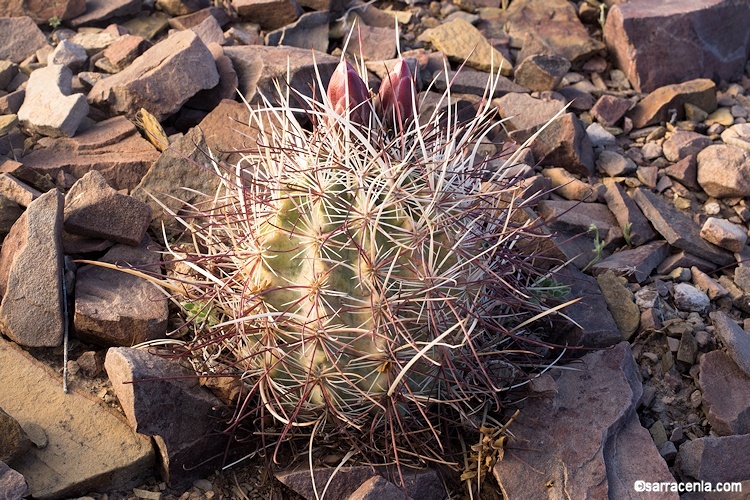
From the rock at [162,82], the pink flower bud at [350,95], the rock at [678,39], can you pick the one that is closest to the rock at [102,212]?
the rock at [162,82]

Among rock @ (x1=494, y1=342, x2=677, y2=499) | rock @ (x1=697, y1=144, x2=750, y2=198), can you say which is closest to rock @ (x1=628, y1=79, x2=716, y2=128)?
rock @ (x1=697, y1=144, x2=750, y2=198)

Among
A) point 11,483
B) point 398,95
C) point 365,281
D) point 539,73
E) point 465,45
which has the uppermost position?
point 398,95

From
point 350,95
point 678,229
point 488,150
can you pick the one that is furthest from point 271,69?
point 678,229

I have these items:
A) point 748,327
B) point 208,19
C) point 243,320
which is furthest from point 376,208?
point 208,19

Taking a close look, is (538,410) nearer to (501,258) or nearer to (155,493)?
(501,258)

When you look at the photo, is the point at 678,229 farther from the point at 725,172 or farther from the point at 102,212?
the point at 102,212

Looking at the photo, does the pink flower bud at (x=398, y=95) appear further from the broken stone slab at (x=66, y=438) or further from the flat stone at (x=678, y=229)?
the flat stone at (x=678, y=229)

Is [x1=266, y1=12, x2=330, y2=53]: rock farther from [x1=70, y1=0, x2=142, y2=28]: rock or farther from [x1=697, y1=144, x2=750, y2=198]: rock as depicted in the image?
[x1=697, y1=144, x2=750, y2=198]: rock
